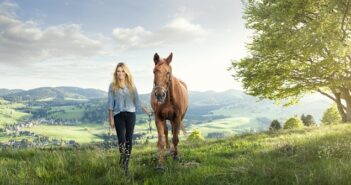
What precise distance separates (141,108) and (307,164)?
15.7 ft

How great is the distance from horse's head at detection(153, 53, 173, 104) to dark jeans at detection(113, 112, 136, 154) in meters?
1.41

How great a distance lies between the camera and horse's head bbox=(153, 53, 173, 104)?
9.77m

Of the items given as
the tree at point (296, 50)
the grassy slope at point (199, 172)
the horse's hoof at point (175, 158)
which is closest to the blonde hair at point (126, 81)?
the grassy slope at point (199, 172)

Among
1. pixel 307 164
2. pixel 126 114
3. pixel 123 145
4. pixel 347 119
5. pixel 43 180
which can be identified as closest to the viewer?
pixel 43 180

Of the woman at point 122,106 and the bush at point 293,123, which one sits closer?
the woman at point 122,106

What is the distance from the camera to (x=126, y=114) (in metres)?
11.2

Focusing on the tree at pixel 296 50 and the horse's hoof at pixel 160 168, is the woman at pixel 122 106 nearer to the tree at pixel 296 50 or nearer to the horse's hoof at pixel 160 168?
the horse's hoof at pixel 160 168

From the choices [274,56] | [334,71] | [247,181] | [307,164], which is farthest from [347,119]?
[247,181]

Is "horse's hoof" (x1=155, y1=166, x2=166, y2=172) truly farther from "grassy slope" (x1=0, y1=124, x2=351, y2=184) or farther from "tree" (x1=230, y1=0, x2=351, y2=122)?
"tree" (x1=230, y1=0, x2=351, y2=122)

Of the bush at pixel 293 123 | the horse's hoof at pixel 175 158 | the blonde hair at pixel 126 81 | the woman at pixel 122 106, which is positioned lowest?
the bush at pixel 293 123

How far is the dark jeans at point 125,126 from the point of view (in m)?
11.0

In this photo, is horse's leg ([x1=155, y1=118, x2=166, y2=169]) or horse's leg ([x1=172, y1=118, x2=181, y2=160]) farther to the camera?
horse's leg ([x1=172, y1=118, x2=181, y2=160])

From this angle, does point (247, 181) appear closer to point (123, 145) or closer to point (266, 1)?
point (123, 145)

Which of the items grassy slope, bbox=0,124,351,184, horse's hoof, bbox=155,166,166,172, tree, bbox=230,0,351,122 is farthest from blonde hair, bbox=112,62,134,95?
tree, bbox=230,0,351,122
